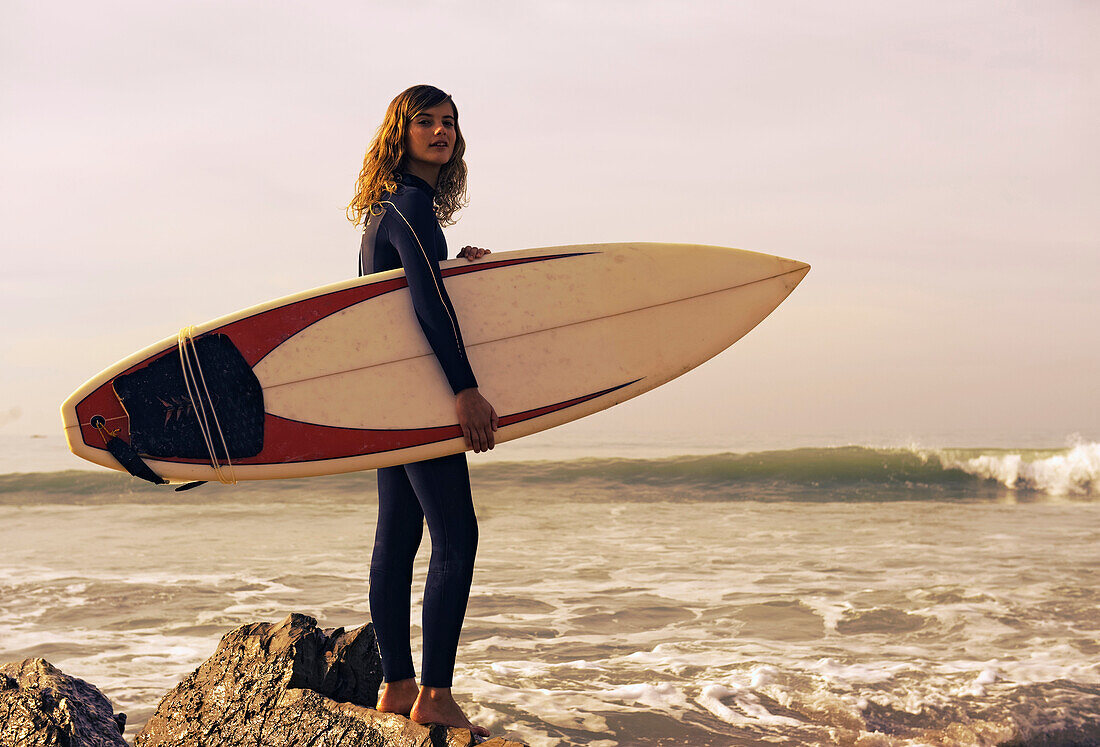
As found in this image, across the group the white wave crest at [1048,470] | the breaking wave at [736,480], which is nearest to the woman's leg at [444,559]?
the breaking wave at [736,480]

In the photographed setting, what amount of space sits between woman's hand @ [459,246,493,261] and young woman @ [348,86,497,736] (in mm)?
179

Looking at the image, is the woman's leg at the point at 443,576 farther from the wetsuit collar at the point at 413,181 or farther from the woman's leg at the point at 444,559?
the wetsuit collar at the point at 413,181

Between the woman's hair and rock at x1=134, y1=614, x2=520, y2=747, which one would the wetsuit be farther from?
rock at x1=134, y1=614, x2=520, y2=747

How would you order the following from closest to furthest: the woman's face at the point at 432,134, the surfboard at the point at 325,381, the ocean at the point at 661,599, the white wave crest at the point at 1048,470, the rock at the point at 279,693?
the woman's face at the point at 432,134
the rock at the point at 279,693
the surfboard at the point at 325,381
the ocean at the point at 661,599
the white wave crest at the point at 1048,470

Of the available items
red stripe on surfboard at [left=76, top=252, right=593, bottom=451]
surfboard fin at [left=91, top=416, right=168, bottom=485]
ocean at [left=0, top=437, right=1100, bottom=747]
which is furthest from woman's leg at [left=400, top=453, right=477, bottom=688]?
ocean at [left=0, top=437, right=1100, bottom=747]

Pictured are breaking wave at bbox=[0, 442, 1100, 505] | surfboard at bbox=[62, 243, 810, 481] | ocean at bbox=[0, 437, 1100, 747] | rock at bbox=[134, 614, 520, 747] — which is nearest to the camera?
rock at bbox=[134, 614, 520, 747]

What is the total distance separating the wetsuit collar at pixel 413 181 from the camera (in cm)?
227

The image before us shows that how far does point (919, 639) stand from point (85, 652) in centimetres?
611

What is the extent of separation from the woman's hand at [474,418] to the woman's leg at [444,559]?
10 cm

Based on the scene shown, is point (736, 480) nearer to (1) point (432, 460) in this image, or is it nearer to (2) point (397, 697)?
(2) point (397, 697)

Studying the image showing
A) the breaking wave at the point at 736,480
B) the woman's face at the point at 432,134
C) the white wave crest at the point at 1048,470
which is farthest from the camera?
the white wave crest at the point at 1048,470

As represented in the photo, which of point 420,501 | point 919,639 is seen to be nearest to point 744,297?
point 420,501

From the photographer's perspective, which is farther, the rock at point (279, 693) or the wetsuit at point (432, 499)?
the rock at point (279, 693)

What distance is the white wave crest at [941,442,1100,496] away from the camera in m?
17.3
